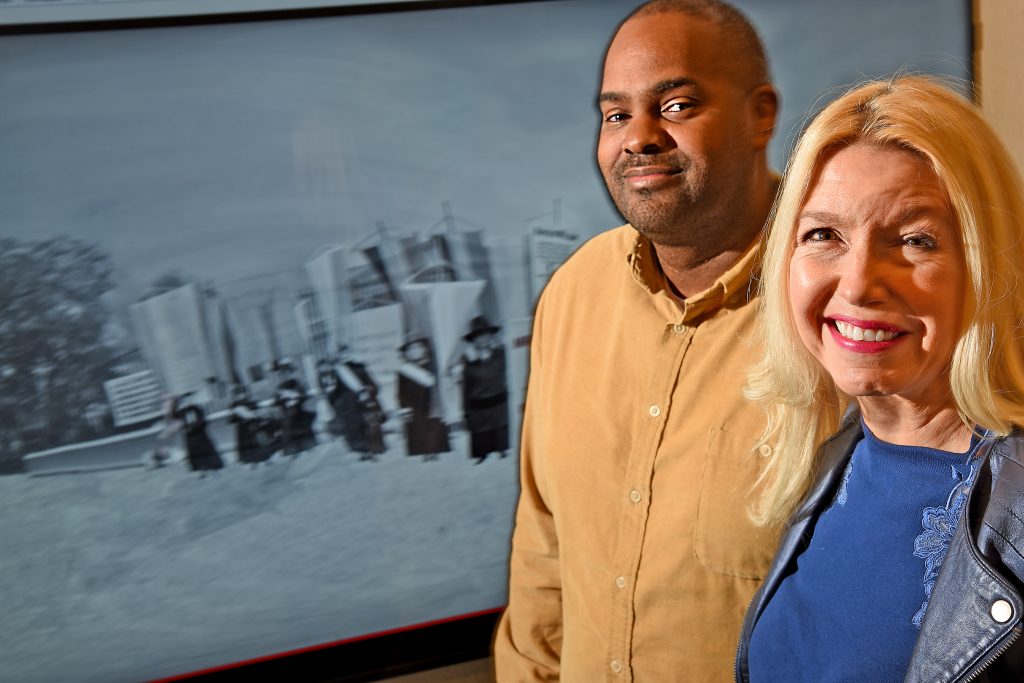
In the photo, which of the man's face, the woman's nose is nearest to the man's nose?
the man's face

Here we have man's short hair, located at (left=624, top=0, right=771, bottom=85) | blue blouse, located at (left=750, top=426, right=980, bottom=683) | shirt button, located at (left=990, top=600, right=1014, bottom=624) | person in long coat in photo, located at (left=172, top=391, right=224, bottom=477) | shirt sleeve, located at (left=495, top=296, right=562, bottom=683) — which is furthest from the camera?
person in long coat in photo, located at (left=172, top=391, right=224, bottom=477)

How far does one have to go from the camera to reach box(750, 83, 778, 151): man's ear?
136 cm

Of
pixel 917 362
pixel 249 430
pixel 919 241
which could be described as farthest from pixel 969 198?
pixel 249 430

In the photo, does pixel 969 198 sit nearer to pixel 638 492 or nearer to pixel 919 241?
pixel 919 241

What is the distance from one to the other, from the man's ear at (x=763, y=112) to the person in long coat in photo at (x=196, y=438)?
1.19 meters

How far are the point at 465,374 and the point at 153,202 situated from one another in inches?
29.1

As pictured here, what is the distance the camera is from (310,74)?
186cm

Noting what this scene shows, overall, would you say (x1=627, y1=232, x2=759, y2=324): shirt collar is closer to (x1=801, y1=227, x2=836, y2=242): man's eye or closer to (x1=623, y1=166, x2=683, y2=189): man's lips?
(x1=623, y1=166, x2=683, y2=189): man's lips

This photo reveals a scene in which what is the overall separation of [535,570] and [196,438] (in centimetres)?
75

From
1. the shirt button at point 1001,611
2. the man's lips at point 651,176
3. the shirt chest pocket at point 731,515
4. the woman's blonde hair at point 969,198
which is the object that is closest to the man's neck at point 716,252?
the man's lips at point 651,176

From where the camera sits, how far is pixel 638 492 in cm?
135

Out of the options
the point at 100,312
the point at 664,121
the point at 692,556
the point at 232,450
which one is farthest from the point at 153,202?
the point at 692,556

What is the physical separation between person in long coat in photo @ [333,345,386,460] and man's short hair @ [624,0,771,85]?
3.12 feet

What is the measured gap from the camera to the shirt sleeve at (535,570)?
162cm
